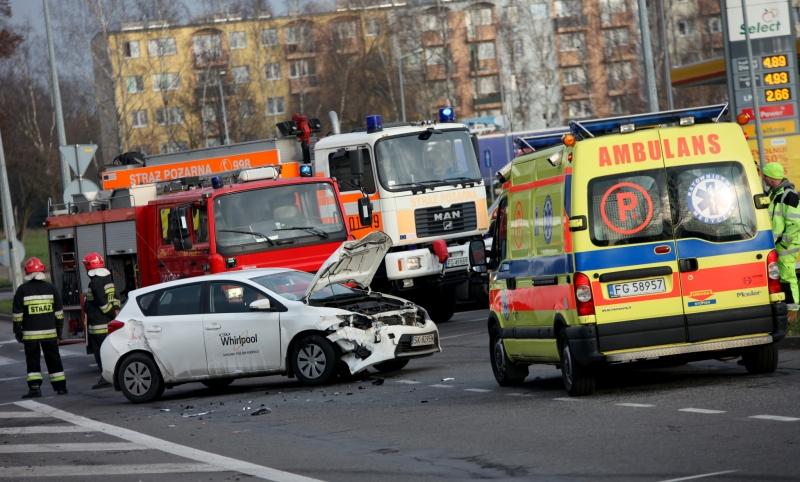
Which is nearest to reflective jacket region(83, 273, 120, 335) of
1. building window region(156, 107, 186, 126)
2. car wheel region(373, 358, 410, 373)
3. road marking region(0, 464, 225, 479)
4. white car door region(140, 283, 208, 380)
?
white car door region(140, 283, 208, 380)

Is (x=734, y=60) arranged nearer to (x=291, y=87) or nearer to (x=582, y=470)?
(x=582, y=470)

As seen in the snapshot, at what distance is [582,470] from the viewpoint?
7688mm

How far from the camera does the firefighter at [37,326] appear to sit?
1684 cm

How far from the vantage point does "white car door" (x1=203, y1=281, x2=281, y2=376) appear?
14.1 m

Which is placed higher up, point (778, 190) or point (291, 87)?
point (291, 87)

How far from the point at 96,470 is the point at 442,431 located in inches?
110

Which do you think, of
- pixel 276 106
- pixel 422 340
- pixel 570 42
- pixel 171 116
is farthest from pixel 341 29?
pixel 422 340

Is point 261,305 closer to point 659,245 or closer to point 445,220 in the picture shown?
point 659,245

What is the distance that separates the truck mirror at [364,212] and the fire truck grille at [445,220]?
1.13 metres

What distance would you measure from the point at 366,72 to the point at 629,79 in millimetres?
18249

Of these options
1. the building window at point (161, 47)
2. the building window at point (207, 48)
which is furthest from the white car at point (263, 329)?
the building window at point (207, 48)

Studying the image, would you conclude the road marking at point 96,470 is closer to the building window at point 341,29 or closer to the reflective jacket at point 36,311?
the reflective jacket at point 36,311

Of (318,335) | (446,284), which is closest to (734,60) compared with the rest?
(446,284)

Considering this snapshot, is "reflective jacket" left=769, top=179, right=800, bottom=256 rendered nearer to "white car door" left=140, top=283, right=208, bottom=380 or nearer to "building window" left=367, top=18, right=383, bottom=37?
"white car door" left=140, top=283, right=208, bottom=380
